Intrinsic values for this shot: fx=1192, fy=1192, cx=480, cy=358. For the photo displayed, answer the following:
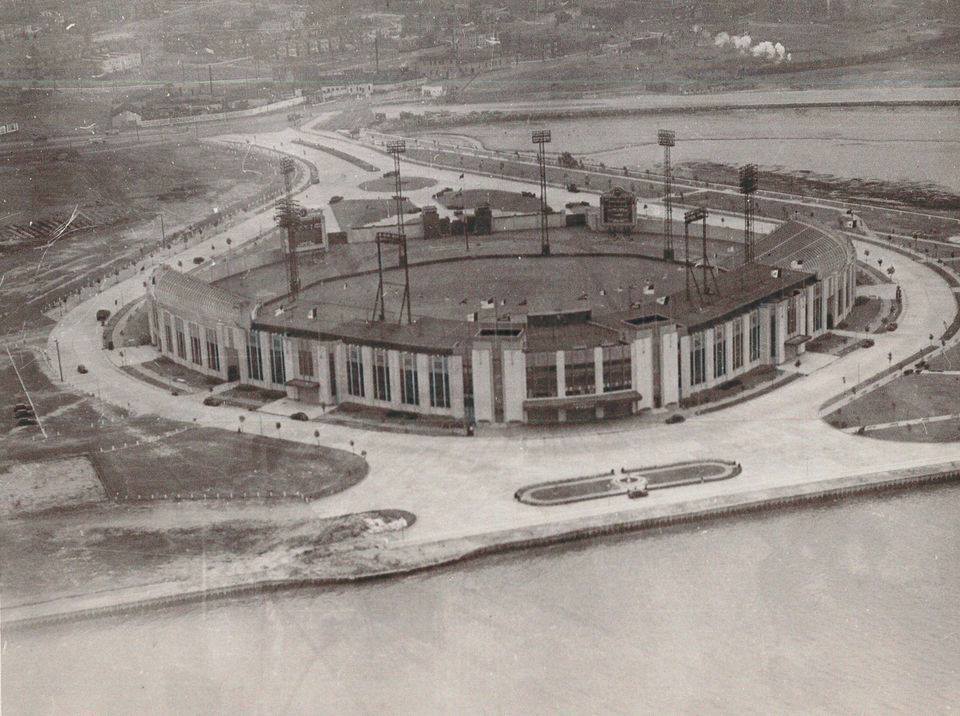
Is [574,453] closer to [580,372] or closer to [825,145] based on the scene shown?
[580,372]

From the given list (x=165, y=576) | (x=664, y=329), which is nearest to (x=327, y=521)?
(x=165, y=576)

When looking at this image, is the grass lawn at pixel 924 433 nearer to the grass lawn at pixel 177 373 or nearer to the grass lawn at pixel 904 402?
the grass lawn at pixel 904 402

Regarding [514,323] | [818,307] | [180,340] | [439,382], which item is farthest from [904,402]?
[180,340]

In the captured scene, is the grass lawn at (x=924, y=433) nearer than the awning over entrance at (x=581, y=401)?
Yes

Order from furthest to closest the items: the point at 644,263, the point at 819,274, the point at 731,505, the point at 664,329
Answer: the point at 644,263 < the point at 819,274 < the point at 664,329 < the point at 731,505

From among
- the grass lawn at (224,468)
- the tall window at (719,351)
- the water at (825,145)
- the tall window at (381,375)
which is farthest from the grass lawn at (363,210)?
the grass lawn at (224,468)

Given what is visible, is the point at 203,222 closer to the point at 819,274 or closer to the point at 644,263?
the point at 644,263
